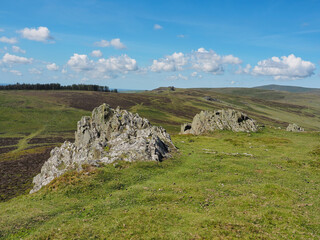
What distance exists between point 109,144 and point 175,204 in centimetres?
2474

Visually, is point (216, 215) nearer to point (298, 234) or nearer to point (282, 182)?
point (298, 234)

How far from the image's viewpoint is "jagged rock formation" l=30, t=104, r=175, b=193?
122 ft

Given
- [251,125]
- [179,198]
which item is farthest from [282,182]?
[251,125]

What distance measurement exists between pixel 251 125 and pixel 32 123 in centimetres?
16256

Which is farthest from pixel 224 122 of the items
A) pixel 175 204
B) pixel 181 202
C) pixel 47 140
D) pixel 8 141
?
pixel 8 141

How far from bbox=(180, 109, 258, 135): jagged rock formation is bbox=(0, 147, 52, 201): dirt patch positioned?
61.2 m

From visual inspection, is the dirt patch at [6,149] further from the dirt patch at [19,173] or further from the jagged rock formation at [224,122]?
the jagged rock formation at [224,122]

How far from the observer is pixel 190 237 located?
16750 millimetres

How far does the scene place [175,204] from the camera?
A: 75.4ft

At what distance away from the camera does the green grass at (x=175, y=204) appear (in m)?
17.9

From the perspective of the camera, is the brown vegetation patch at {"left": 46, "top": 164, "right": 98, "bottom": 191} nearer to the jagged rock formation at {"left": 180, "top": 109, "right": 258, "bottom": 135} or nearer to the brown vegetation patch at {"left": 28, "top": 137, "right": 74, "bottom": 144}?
the jagged rock formation at {"left": 180, "top": 109, "right": 258, "bottom": 135}

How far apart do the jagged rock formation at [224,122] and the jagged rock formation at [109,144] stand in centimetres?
3323

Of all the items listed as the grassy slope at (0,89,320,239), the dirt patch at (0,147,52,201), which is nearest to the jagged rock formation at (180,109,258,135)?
the grassy slope at (0,89,320,239)

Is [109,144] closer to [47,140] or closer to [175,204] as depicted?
[175,204]
